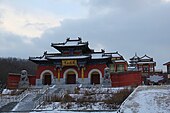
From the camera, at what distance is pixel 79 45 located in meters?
37.2

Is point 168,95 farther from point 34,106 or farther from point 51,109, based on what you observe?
point 34,106

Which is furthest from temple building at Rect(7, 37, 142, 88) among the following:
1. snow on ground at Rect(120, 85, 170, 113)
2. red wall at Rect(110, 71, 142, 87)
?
snow on ground at Rect(120, 85, 170, 113)

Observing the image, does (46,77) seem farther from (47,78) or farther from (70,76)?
(70,76)

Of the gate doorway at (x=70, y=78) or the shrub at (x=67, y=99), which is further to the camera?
the gate doorway at (x=70, y=78)

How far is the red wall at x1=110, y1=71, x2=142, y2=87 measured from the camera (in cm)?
3312

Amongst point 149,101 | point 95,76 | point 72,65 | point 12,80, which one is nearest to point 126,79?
point 95,76

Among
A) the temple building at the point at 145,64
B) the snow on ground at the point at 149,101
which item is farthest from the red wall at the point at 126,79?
the temple building at the point at 145,64

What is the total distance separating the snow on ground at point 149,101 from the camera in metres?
16.6

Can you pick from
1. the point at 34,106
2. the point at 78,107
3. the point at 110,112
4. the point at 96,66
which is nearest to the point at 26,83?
the point at 96,66

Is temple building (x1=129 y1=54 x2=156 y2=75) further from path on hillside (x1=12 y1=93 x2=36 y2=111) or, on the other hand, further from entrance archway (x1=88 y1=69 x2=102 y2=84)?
path on hillside (x1=12 y1=93 x2=36 y2=111)

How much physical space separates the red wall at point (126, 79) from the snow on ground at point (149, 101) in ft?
42.4

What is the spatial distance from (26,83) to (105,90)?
1186 cm

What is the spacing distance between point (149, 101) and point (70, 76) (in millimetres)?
20798

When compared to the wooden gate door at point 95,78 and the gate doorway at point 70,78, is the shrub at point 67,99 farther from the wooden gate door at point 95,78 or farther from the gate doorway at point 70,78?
the gate doorway at point 70,78
